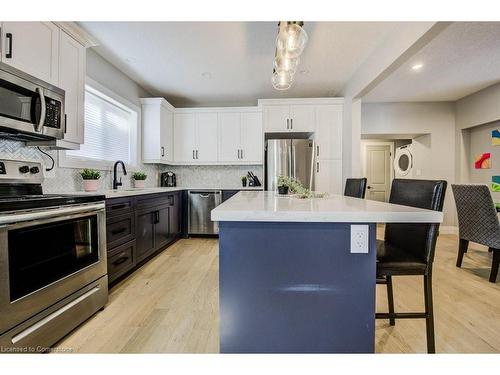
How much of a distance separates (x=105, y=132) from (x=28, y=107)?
5.75ft

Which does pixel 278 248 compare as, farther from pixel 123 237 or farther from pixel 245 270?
pixel 123 237

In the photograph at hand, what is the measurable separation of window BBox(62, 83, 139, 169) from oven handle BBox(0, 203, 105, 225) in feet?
3.50

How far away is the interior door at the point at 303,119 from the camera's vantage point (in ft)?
14.5

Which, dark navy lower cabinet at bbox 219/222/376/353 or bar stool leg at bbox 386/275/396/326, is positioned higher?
dark navy lower cabinet at bbox 219/222/376/353

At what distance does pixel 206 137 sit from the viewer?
473cm

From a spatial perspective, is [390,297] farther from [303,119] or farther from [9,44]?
[303,119]

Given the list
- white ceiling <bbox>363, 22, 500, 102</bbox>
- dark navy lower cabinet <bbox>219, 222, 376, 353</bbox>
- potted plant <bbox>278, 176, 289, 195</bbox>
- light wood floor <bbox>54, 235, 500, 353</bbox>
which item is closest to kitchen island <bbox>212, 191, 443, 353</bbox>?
dark navy lower cabinet <bbox>219, 222, 376, 353</bbox>

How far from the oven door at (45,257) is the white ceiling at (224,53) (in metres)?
1.97

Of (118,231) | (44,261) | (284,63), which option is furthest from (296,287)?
(118,231)

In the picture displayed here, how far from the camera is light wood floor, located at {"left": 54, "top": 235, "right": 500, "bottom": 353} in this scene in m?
1.60

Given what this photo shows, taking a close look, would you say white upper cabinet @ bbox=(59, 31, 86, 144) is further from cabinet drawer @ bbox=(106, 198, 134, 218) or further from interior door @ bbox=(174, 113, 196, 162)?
interior door @ bbox=(174, 113, 196, 162)

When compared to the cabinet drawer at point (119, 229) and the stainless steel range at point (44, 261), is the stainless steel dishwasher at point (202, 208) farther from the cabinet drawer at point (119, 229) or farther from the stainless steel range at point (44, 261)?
the stainless steel range at point (44, 261)
